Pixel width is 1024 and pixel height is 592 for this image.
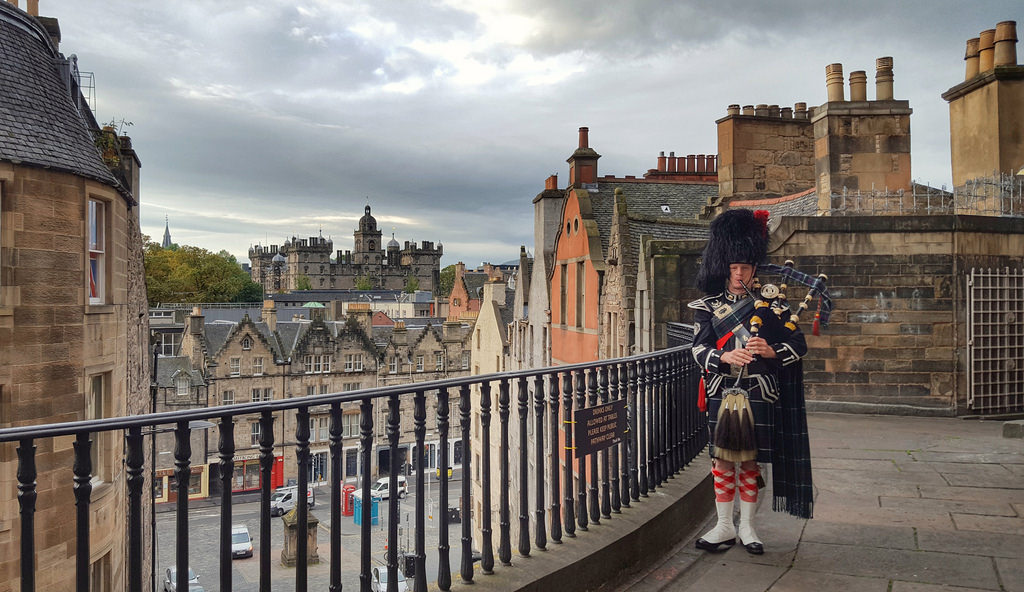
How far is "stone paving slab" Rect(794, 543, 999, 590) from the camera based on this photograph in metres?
4.10

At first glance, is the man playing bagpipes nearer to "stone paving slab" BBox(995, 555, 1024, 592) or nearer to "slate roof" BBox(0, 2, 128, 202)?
"stone paving slab" BBox(995, 555, 1024, 592)

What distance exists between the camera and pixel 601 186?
24125 mm

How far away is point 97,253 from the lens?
12242mm

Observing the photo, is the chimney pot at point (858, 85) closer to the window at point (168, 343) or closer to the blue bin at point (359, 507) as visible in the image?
the blue bin at point (359, 507)

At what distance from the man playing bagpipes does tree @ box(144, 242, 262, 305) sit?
70460 millimetres

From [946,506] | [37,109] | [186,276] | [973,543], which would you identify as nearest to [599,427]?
[973,543]

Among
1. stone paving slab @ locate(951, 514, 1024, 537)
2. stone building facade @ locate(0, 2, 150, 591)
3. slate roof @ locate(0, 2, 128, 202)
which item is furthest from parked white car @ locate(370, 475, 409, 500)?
slate roof @ locate(0, 2, 128, 202)

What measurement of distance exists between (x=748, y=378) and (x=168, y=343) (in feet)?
159

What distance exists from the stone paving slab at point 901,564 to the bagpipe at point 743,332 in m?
0.73

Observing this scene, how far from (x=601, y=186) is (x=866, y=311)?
14141 millimetres

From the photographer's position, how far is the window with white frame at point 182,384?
42575 millimetres

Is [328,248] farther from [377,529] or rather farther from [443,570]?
[443,570]

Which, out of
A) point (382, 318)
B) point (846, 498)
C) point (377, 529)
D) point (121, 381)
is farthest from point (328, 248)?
point (846, 498)

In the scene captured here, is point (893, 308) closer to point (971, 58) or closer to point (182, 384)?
point (971, 58)
